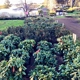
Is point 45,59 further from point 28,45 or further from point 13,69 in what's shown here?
point 13,69

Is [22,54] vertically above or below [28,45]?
below

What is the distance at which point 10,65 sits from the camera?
13484 millimetres

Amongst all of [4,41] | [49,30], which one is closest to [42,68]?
[4,41]

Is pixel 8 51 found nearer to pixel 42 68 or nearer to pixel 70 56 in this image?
pixel 42 68

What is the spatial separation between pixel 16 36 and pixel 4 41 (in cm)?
158

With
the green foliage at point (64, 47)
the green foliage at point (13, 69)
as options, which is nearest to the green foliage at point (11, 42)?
the green foliage at point (13, 69)

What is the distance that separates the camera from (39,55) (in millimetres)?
15000

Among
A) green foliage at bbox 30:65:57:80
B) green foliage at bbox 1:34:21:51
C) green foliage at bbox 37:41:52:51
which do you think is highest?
green foliage at bbox 1:34:21:51

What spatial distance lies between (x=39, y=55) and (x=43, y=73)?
2.14 metres

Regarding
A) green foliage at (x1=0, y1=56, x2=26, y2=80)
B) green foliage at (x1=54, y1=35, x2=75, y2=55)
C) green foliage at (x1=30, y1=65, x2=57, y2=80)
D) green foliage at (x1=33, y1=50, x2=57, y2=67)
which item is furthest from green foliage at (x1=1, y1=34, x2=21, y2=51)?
green foliage at (x1=30, y1=65, x2=57, y2=80)

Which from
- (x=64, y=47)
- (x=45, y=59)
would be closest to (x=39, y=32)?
(x=64, y=47)

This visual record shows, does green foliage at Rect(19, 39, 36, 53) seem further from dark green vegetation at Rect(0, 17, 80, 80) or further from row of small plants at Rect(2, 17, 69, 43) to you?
row of small plants at Rect(2, 17, 69, 43)

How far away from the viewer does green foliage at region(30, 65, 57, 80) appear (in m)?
12.7

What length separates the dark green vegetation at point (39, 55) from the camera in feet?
43.3
